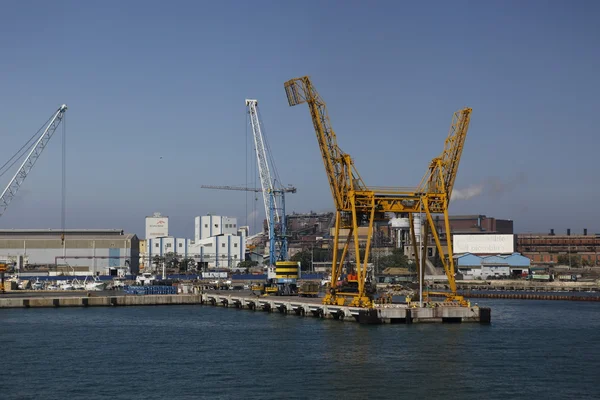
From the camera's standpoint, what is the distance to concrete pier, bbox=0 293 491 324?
219 feet

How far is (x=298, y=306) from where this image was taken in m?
80.8

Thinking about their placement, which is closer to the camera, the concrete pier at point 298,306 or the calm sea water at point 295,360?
the calm sea water at point 295,360

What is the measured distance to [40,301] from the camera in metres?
97.7

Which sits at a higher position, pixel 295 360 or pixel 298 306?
pixel 298 306

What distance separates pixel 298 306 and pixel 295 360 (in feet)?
102

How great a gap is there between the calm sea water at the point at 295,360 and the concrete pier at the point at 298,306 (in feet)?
4.01

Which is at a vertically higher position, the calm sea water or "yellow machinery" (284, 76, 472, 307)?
"yellow machinery" (284, 76, 472, 307)

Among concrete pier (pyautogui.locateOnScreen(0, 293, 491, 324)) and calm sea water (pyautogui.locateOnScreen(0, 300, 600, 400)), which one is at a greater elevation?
concrete pier (pyautogui.locateOnScreen(0, 293, 491, 324))

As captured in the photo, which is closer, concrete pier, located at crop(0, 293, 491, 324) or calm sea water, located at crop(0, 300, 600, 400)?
calm sea water, located at crop(0, 300, 600, 400)

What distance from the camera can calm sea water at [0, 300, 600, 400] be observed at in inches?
1591

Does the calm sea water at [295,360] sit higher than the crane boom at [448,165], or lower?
lower

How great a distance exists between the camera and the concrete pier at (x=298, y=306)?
6662 centimetres

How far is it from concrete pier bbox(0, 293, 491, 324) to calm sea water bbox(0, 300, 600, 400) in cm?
122

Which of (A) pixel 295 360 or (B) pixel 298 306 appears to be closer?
(A) pixel 295 360
